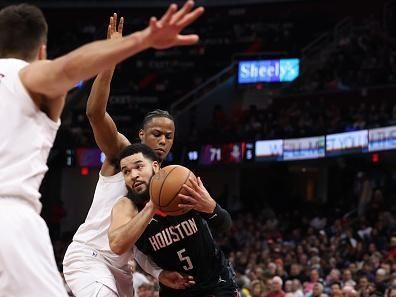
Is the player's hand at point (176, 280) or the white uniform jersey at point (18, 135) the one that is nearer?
the white uniform jersey at point (18, 135)

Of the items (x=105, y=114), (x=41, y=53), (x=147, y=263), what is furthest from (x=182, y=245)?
(x=41, y=53)

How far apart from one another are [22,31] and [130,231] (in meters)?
1.58

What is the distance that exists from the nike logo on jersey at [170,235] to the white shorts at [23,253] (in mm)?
1839

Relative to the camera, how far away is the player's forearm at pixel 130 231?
441cm

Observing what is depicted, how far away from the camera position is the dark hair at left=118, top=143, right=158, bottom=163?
484cm

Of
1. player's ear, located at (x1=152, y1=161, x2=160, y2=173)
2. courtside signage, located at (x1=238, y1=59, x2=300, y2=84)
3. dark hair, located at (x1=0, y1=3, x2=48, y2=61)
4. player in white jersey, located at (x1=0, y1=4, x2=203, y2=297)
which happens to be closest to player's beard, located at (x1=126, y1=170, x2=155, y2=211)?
player's ear, located at (x1=152, y1=161, x2=160, y2=173)

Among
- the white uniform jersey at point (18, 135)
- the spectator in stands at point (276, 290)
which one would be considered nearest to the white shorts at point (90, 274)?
the white uniform jersey at point (18, 135)

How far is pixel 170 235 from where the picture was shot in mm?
5012

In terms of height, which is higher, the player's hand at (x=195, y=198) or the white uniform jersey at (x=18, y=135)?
the white uniform jersey at (x=18, y=135)

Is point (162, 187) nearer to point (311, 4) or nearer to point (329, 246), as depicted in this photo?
point (329, 246)

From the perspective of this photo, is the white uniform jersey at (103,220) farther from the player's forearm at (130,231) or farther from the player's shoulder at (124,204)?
the player's forearm at (130,231)

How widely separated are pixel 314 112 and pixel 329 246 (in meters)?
6.55

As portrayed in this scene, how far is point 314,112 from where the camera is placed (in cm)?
2231

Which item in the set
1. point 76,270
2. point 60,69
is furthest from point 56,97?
point 76,270
